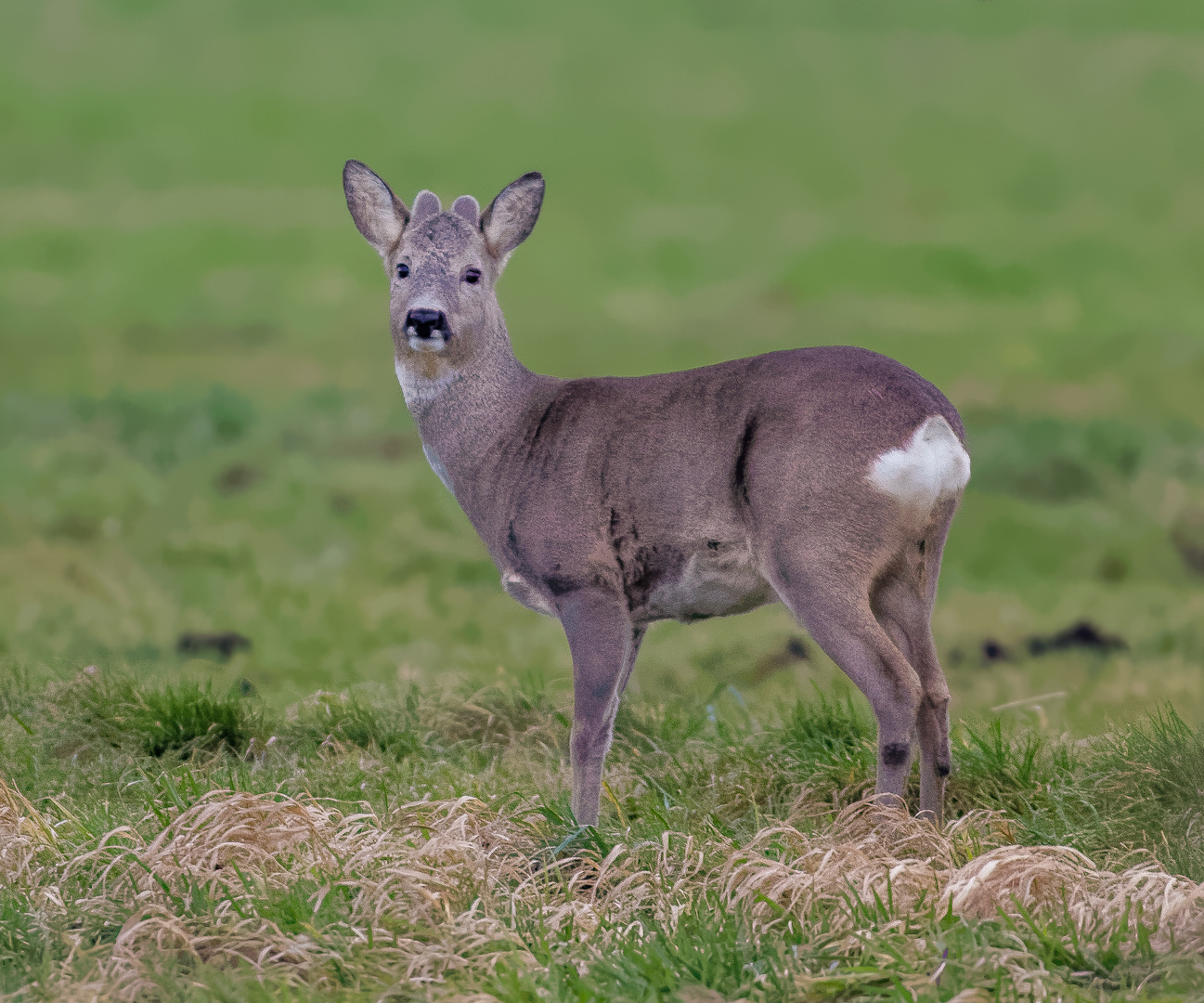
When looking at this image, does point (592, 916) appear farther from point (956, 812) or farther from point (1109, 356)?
point (1109, 356)

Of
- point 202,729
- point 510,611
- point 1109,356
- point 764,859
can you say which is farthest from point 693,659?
point 1109,356

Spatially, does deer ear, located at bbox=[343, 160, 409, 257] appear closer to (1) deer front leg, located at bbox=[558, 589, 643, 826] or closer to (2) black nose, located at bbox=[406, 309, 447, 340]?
(2) black nose, located at bbox=[406, 309, 447, 340]

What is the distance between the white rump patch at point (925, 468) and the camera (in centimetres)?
523

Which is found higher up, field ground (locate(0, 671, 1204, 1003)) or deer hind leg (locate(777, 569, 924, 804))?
deer hind leg (locate(777, 569, 924, 804))

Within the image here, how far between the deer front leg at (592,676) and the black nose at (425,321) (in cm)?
108

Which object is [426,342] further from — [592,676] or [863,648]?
[863,648]

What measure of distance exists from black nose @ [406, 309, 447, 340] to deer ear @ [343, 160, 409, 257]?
0.55m

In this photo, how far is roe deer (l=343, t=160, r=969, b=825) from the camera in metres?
5.24

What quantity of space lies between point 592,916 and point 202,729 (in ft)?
9.37

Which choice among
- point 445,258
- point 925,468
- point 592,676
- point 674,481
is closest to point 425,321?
point 445,258

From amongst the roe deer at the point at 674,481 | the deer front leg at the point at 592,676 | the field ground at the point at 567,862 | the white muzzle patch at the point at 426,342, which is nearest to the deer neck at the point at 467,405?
the roe deer at the point at 674,481

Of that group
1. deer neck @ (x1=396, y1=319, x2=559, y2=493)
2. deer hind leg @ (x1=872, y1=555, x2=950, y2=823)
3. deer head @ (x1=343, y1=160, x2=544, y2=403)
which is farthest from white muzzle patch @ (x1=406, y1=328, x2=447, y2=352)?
deer hind leg @ (x1=872, y1=555, x2=950, y2=823)

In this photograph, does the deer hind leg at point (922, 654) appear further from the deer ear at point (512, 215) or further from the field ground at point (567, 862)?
the deer ear at point (512, 215)

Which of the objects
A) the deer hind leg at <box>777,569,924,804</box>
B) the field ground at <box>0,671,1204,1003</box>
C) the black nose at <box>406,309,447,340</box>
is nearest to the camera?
the field ground at <box>0,671,1204,1003</box>
